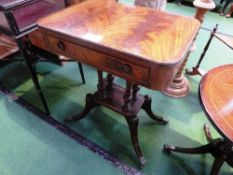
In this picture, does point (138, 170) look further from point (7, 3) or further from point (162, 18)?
point (7, 3)

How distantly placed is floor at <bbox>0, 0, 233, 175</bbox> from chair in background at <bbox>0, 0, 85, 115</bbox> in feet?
0.66

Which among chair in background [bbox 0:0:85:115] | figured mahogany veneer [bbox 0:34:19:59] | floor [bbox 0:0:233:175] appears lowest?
floor [bbox 0:0:233:175]

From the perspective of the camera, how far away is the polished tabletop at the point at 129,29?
652 millimetres

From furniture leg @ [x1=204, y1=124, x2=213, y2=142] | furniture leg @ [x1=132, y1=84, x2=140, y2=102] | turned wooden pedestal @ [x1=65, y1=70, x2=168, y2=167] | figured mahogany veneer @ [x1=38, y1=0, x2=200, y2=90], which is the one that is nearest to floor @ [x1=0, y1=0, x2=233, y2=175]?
furniture leg @ [x1=204, y1=124, x2=213, y2=142]

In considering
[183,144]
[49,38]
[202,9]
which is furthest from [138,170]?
[202,9]

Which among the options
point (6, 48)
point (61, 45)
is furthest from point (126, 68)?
point (6, 48)

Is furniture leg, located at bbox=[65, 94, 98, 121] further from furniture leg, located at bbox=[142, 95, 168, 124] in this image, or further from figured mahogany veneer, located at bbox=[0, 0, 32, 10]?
figured mahogany veneer, located at bbox=[0, 0, 32, 10]

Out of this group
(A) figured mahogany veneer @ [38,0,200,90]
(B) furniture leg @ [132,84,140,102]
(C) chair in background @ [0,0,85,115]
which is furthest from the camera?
(B) furniture leg @ [132,84,140,102]

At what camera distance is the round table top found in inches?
26.3

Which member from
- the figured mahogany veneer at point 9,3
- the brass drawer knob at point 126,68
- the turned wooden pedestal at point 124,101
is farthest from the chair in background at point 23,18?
the brass drawer knob at point 126,68

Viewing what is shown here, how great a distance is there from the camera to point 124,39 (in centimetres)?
71

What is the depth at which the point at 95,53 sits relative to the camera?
2.36 ft

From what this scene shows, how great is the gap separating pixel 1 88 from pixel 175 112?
4.64ft

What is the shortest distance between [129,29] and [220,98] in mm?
454
